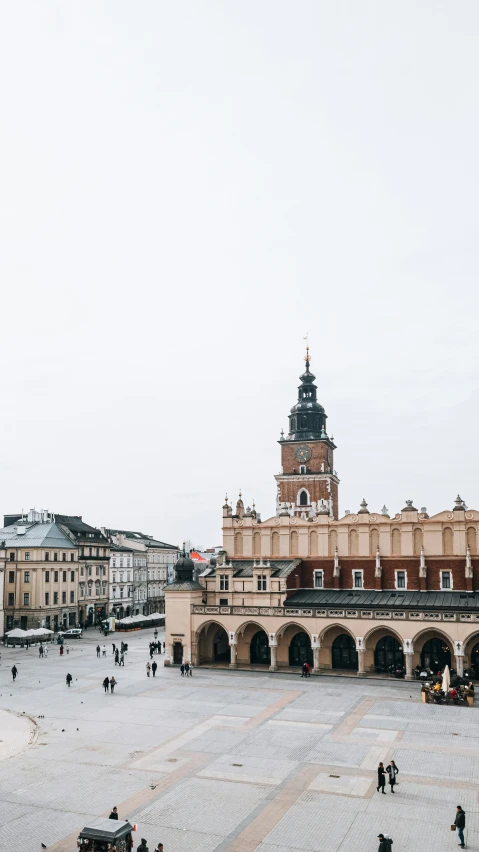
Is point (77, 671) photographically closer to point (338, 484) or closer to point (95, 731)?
point (95, 731)

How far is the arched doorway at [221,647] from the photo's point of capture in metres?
64.6

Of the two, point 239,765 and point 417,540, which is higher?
point 417,540

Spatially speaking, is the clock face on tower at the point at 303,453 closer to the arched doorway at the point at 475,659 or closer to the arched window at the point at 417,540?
the arched window at the point at 417,540

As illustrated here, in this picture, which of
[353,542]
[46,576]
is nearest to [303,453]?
[353,542]

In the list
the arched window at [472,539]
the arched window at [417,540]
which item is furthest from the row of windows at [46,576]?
the arched window at [472,539]

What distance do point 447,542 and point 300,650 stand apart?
15.3 metres

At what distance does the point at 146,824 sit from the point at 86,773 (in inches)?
270

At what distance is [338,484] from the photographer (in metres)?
93.5

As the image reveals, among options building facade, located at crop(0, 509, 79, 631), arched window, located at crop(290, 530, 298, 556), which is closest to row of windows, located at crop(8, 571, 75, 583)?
building facade, located at crop(0, 509, 79, 631)

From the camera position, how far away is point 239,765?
31.8 metres

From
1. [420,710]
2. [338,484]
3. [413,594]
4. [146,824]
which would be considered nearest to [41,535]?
[338,484]

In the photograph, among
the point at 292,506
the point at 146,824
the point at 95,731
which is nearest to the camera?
the point at 146,824

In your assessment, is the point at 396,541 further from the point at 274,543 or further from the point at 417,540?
the point at 274,543

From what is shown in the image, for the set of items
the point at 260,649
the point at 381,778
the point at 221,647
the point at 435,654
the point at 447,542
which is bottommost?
the point at 221,647
